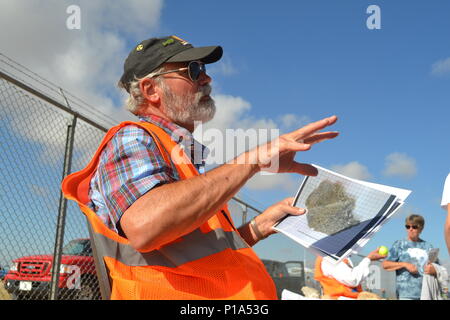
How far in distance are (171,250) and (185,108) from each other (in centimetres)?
78

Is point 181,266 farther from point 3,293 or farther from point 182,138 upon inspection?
point 3,293

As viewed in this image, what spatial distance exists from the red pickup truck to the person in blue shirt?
11.8ft

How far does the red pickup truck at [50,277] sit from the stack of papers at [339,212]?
8.54 feet

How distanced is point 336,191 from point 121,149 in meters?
0.93

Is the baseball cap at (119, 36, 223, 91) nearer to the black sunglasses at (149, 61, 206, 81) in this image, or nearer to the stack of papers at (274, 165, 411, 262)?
the black sunglasses at (149, 61, 206, 81)

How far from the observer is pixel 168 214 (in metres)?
1.30

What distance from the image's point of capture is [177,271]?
1.41 m

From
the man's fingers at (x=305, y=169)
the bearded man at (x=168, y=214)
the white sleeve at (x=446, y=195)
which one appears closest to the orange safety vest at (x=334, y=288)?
the white sleeve at (x=446, y=195)

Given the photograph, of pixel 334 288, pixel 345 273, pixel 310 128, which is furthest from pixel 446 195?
pixel 334 288

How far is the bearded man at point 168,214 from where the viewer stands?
1.33 meters

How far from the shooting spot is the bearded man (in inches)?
52.4

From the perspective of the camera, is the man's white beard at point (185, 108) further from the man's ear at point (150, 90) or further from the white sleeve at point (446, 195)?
the white sleeve at point (446, 195)
